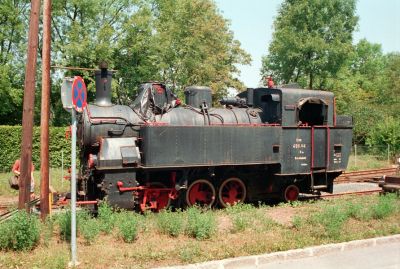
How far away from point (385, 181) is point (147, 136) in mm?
8216

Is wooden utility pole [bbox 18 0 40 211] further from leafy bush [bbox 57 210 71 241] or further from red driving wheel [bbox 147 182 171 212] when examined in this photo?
red driving wheel [bbox 147 182 171 212]

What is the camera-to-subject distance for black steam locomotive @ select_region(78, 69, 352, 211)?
1132 centimetres

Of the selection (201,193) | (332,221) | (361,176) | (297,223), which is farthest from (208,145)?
(361,176)

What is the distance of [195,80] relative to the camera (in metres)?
33.8

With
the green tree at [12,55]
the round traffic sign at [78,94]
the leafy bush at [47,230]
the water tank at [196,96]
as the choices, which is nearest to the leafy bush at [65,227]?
the leafy bush at [47,230]

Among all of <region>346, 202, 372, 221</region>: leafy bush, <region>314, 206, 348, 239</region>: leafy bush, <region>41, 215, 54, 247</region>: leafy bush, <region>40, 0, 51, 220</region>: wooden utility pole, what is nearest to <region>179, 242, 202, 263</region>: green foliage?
<region>41, 215, 54, 247</region>: leafy bush

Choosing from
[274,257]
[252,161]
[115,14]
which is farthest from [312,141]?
[115,14]

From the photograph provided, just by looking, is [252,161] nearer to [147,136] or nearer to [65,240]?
[147,136]

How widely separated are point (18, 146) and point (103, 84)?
13757 millimetres

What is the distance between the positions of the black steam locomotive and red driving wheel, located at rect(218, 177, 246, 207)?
3 cm

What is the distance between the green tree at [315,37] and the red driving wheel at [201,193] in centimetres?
2895

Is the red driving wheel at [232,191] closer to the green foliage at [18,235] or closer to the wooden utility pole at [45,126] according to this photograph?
the wooden utility pole at [45,126]

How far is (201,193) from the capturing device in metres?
12.7

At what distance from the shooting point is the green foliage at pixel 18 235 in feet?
24.4
